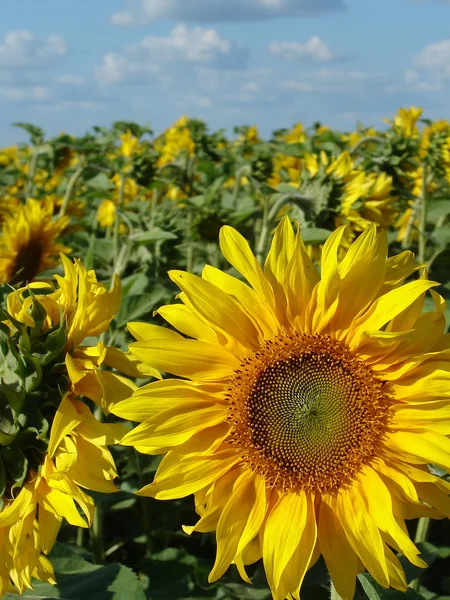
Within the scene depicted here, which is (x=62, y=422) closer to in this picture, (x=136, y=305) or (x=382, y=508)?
(x=382, y=508)

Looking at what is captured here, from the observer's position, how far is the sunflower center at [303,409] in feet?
5.84

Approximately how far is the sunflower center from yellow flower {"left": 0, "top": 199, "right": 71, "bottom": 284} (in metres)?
1.82

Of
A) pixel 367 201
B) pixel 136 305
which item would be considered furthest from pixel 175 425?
pixel 367 201

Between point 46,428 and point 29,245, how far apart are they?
6.52 ft

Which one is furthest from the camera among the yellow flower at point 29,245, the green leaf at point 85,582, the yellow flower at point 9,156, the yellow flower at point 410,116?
the yellow flower at point 9,156

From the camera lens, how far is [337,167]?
340cm

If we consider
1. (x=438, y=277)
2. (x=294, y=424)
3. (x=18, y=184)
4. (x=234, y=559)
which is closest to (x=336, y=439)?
(x=294, y=424)

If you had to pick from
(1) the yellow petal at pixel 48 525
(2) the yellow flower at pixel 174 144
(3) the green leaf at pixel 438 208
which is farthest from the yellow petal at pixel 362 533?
(2) the yellow flower at pixel 174 144

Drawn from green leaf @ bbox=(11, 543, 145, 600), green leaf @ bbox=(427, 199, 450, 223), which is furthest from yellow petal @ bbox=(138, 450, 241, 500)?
green leaf @ bbox=(427, 199, 450, 223)

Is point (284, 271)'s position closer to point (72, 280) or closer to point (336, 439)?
point (336, 439)

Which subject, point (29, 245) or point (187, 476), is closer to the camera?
point (187, 476)

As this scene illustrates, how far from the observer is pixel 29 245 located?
359 cm

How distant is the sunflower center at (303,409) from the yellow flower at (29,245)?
1.82 m

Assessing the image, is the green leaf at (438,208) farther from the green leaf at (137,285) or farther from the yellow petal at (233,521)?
the yellow petal at (233,521)
